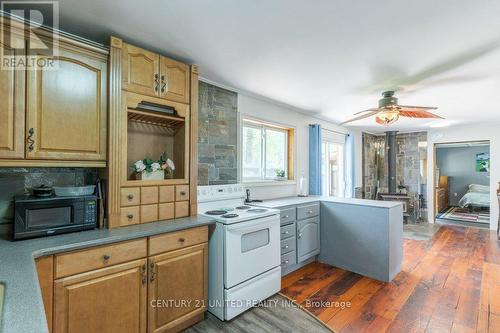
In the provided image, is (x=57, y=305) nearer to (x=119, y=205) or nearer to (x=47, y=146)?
(x=119, y=205)

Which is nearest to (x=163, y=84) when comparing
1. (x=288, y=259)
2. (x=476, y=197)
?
(x=288, y=259)

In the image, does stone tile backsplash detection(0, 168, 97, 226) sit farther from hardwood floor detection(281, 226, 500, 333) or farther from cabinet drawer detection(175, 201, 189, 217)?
hardwood floor detection(281, 226, 500, 333)

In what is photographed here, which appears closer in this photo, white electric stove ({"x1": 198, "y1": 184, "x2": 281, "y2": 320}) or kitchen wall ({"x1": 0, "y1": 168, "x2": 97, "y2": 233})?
kitchen wall ({"x1": 0, "y1": 168, "x2": 97, "y2": 233})

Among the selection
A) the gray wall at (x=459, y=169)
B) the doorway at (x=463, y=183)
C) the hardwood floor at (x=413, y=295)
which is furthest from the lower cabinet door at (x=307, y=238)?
the gray wall at (x=459, y=169)

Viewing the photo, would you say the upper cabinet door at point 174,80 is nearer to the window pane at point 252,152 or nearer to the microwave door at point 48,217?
the microwave door at point 48,217

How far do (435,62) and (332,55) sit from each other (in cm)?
100

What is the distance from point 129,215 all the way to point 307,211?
2.15m

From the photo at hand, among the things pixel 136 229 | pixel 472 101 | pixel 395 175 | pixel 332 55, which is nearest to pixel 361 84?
pixel 332 55

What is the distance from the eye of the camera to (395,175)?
5938 mm

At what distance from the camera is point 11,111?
1.44 metres

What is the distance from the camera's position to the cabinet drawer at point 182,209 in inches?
84.5

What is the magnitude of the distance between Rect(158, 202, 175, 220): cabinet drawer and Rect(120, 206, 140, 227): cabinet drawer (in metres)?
0.18

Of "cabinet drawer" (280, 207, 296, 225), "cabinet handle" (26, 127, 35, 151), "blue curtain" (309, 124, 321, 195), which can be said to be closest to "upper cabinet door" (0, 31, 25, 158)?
"cabinet handle" (26, 127, 35, 151)

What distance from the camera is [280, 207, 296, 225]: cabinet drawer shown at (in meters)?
2.84
